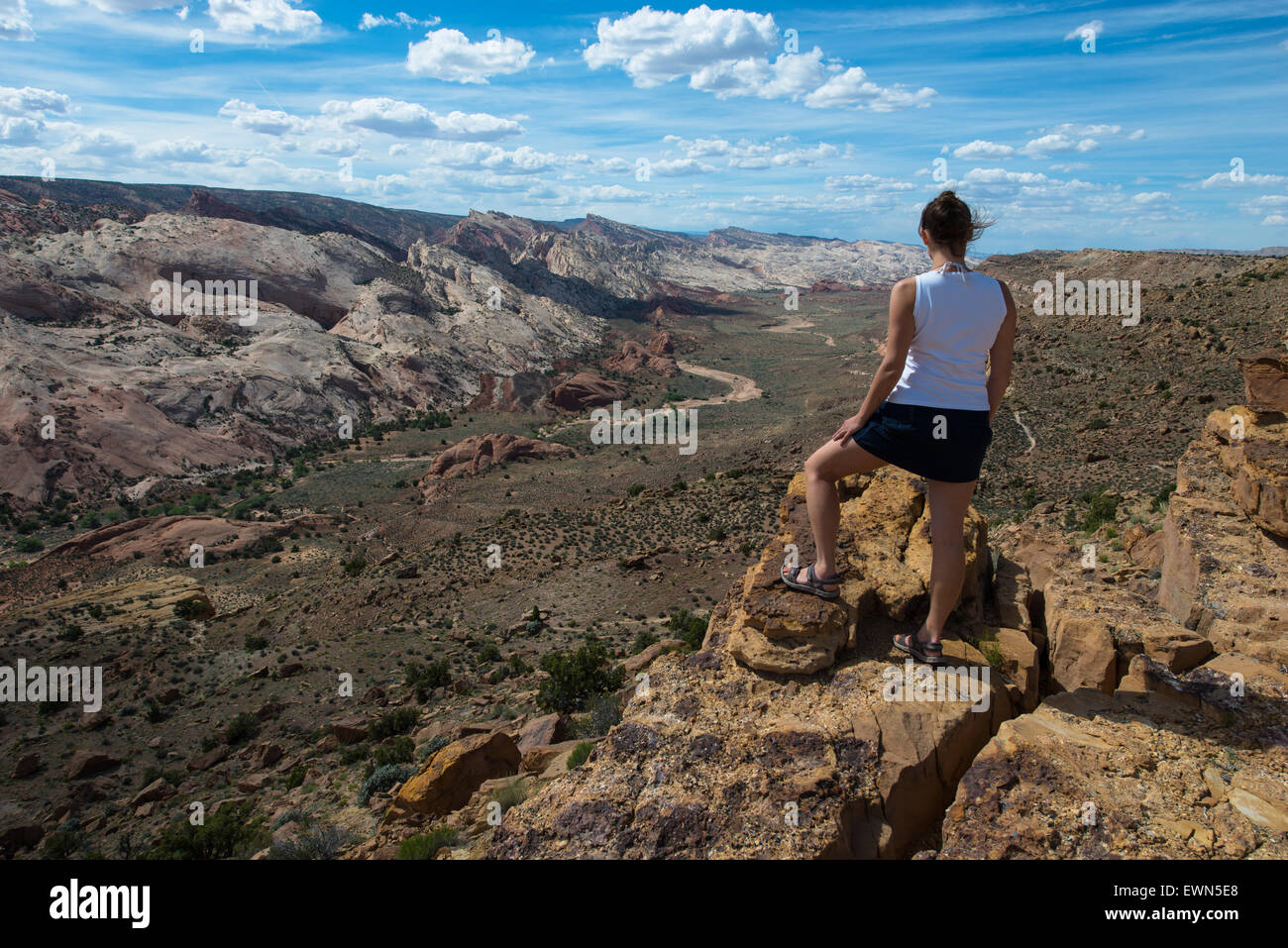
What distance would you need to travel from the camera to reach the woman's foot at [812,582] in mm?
4977

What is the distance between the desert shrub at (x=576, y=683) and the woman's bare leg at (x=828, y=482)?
31.7 feet

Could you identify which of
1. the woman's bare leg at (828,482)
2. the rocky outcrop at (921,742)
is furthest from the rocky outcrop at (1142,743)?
the woman's bare leg at (828,482)

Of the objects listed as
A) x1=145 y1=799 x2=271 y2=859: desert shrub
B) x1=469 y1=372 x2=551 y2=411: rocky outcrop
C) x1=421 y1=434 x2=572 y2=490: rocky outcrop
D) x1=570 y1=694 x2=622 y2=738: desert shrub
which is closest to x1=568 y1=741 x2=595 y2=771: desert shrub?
x1=570 y1=694 x2=622 y2=738: desert shrub

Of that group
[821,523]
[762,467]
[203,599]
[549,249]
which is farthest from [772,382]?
[549,249]

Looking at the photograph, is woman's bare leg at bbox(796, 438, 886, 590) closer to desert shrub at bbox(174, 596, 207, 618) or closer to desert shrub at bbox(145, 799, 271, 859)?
desert shrub at bbox(145, 799, 271, 859)

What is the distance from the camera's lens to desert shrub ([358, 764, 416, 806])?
10477mm

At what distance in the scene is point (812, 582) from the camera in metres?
5.04

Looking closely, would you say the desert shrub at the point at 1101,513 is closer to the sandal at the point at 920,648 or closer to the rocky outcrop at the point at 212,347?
the sandal at the point at 920,648

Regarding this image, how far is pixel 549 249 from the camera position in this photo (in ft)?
483

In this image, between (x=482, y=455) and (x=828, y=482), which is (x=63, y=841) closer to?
(x=828, y=482)

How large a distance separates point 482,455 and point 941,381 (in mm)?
43726

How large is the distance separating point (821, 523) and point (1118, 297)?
5935 centimetres

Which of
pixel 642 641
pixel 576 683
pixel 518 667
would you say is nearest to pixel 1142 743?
pixel 576 683

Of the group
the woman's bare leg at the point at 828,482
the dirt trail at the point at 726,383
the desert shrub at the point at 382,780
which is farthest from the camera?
the dirt trail at the point at 726,383
